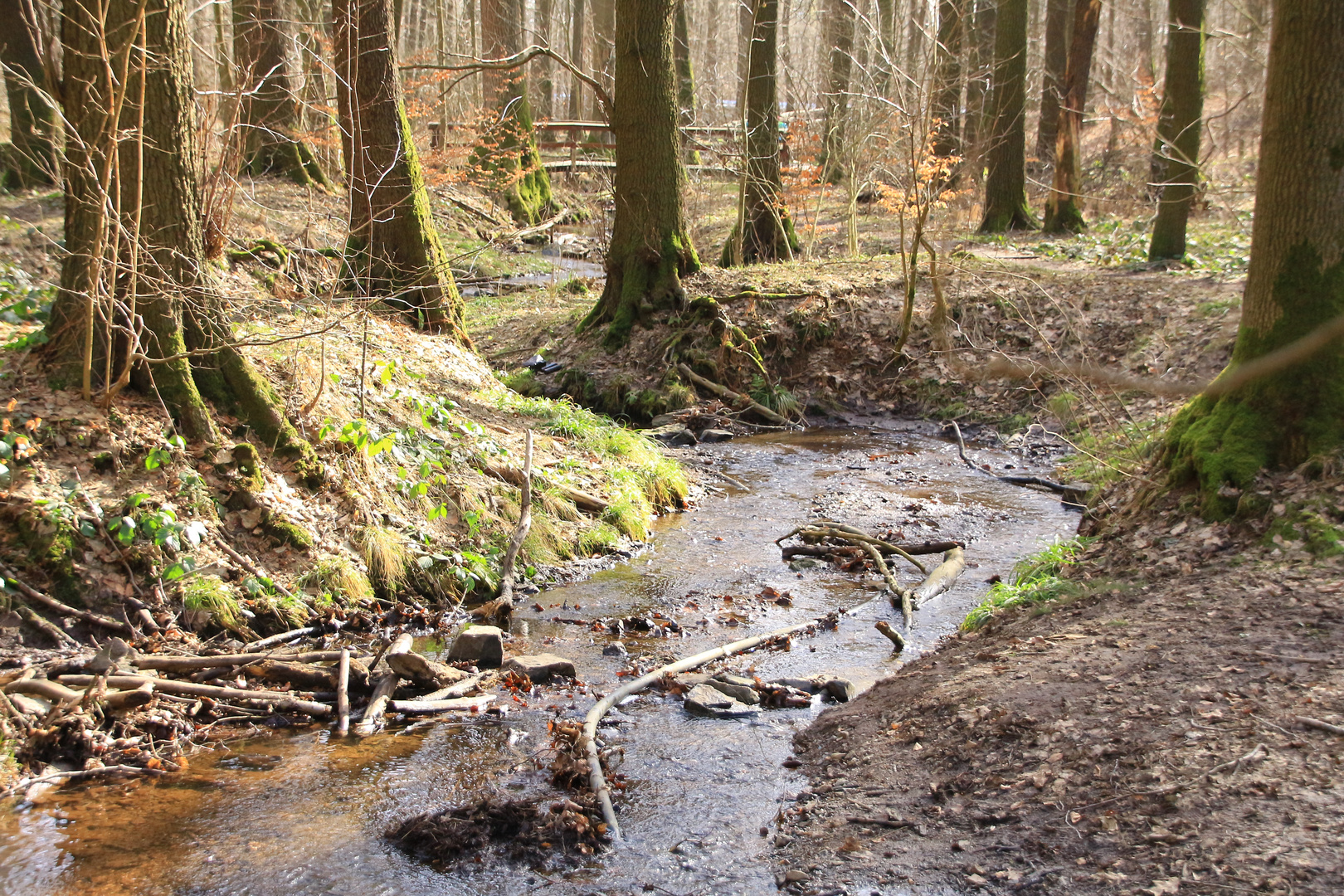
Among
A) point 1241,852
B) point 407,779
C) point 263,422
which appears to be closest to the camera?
point 1241,852

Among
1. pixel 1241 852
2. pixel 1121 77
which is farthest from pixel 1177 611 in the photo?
pixel 1121 77

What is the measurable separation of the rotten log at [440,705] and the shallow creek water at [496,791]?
0.11 metres

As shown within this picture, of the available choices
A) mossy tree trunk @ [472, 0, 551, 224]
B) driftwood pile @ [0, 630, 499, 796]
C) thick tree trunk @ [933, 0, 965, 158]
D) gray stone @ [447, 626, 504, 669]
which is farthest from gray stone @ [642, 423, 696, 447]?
mossy tree trunk @ [472, 0, 551, 224]

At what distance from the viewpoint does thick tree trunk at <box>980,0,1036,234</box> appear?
57.9ft

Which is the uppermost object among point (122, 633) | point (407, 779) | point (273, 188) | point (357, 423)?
point (273, 188)

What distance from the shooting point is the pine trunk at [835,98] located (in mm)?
17859

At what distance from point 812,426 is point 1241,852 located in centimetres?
1046

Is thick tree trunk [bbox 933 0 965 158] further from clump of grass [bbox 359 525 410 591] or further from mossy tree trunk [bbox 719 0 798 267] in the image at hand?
clump of grass [bbox 359 525 410 591]

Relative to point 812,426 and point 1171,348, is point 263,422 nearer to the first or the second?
point 812,426

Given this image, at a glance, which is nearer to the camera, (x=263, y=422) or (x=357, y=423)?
(x=263, y=422)

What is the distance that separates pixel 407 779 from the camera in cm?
456

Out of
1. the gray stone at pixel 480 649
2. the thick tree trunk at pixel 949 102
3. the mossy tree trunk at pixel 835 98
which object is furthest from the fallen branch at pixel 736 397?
the gray stone at pixel 480 649

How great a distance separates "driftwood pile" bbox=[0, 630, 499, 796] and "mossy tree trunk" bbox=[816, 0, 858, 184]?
→ 1168cm

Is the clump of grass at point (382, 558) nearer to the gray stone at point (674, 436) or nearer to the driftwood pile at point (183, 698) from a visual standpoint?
the driftwood pile at point (183, 698)
